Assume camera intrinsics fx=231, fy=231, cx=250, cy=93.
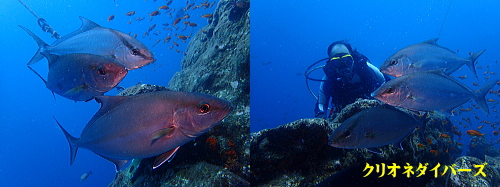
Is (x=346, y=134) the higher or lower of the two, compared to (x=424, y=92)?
lower

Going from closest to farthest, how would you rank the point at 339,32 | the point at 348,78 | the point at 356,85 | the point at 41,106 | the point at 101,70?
the point at 101,70, the point at 348,78, the point at 356,85, the point at 41,106, the point at 339,32

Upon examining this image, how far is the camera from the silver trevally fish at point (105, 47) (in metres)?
2.15

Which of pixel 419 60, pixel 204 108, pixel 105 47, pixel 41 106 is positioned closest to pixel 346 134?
pixel 204 108

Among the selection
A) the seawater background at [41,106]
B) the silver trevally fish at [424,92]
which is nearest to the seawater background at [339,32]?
the seawater background at [41,106]

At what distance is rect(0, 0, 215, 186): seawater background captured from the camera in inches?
1719

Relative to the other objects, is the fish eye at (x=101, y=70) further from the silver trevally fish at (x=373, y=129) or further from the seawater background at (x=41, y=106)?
the seawater background at (x=41, y=106)

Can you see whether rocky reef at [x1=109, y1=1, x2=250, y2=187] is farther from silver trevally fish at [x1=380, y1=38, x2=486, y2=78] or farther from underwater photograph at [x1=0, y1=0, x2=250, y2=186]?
silver trevally fish at [x1=380, y1=38, x2=486, y2=78]

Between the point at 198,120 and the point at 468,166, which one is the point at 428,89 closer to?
the point at 468,166

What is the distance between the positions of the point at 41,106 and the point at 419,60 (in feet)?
272

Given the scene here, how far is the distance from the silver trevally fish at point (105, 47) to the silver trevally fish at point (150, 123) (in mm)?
663

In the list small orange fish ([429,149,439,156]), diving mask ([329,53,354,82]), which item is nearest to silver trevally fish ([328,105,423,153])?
small orange fish ([429,149,439,156])

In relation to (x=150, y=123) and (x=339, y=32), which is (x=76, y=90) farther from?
(x=339, y=32)

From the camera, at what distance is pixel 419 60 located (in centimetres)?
294

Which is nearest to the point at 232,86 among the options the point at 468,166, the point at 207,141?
the point at 207,141
